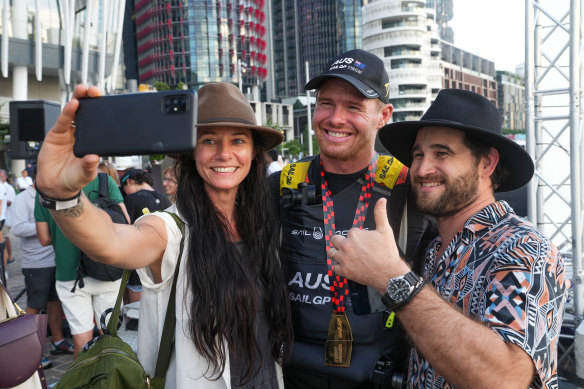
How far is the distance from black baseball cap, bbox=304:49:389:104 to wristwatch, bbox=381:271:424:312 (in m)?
1.26

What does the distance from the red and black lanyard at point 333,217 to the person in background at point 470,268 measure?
15.4 inches

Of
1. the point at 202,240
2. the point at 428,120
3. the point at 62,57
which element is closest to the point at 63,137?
the point at 202,240

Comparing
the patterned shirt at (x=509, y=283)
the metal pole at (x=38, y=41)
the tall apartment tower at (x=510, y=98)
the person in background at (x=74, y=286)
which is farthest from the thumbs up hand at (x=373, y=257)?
the tall apartment tower at (x=510, y=98)

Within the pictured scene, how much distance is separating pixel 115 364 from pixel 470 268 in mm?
1437

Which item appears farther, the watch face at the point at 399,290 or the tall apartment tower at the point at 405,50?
the tall apartment tower at the point at 405,50

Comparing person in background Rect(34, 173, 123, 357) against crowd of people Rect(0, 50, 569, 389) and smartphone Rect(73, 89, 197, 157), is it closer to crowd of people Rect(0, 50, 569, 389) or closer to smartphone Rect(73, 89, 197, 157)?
crowd of people Rect(0, 50, 569, 389)

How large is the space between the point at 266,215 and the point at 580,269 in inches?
179

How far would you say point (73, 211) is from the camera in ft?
5.13

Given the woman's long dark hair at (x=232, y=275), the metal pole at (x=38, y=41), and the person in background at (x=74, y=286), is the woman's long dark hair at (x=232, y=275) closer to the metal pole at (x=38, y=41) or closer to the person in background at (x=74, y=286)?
the person in background at (x=74, y=286)

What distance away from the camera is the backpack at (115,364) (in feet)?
6.09

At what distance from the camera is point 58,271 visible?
502 centimetres

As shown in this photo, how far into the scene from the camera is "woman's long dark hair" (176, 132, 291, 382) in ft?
6.84

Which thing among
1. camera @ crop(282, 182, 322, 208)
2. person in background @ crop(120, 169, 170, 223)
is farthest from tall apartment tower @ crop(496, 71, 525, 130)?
camera @ crop(282, 182, 322, 208)

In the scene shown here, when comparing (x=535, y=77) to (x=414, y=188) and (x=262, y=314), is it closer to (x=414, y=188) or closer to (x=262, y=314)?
(x=414, y=188)
